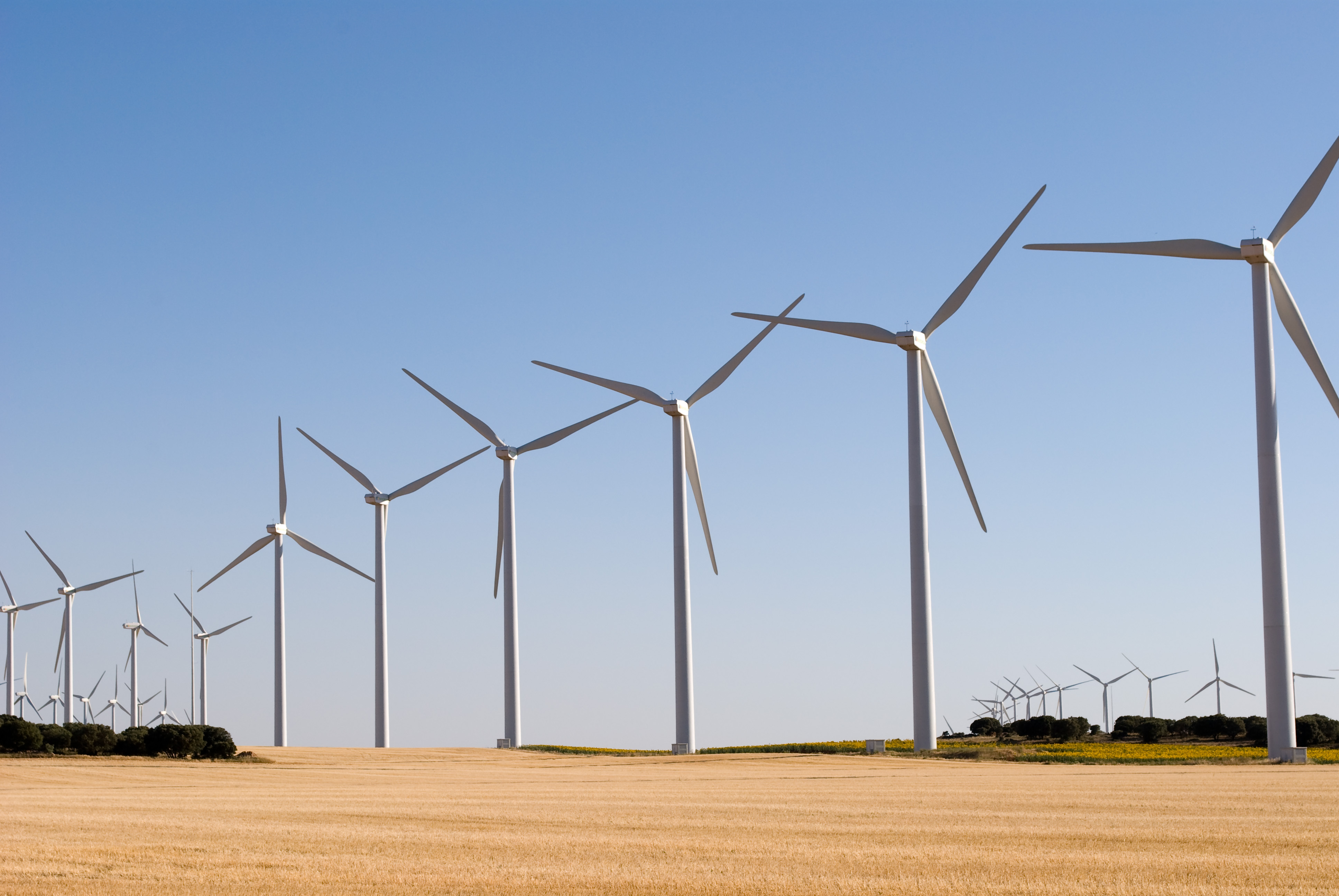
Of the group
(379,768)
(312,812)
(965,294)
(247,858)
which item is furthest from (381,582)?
(247,858)

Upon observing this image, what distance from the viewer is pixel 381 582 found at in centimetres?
10250

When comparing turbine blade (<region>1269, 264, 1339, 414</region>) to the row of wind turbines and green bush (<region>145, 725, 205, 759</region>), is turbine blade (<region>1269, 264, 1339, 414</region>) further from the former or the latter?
green bush (<region>145, 725, 205, 759</region>)

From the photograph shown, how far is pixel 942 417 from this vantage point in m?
70.0

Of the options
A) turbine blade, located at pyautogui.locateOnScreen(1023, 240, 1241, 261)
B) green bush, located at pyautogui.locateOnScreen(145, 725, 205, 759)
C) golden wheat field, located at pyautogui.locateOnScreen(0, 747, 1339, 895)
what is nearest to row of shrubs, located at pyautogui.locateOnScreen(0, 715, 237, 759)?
green bush, located at pyautogui.locateOnScreen(145, 725, 205, 759)

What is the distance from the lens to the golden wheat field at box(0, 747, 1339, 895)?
723 inches

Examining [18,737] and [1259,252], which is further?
[18,737]

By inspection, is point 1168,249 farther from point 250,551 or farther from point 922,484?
point 250,551

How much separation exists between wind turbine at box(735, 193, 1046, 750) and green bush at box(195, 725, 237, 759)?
33.7m

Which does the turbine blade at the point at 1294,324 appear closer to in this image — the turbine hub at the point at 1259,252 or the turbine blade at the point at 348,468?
the turbine hub at the point at 1259,252

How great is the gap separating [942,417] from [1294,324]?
16687 millimetres

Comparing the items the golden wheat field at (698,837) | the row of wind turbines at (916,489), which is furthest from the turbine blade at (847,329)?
the golden wheat field at (698,837)

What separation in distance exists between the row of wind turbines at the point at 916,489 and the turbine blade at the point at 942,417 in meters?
0.07

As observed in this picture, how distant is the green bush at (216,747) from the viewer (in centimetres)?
6912

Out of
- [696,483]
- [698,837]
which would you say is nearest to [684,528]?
[696,483]
